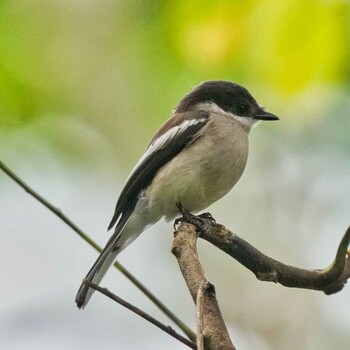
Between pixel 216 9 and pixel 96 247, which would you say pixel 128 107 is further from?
pixel 96 247

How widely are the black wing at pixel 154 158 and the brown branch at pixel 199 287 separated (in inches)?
46.2

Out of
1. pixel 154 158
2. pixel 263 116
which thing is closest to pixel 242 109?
pixel 263 116

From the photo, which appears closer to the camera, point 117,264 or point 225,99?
point 117,264

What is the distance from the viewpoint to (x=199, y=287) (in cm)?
168

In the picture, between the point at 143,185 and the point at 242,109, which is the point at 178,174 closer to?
the point at 143,185

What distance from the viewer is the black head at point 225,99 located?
4293mm

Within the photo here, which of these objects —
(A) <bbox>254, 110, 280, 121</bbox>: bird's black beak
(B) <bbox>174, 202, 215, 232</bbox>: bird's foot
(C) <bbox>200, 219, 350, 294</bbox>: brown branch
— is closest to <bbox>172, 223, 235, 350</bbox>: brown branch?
(C) <bbox>200, 219, 350, 294</bbox>: brown branch

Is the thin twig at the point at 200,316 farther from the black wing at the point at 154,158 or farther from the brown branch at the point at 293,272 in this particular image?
the black wing at the point at 154,158

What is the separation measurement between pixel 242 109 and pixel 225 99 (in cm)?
12

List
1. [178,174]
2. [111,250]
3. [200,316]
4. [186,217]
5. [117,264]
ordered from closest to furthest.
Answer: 1. [200,316]
2. [117,264]
3. [186,217]
4. [178,174]
5. [111,250]

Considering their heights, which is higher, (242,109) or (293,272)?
(242,109)

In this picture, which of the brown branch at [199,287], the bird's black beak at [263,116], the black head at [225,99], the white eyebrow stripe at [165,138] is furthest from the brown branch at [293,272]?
the black head at [225,99]

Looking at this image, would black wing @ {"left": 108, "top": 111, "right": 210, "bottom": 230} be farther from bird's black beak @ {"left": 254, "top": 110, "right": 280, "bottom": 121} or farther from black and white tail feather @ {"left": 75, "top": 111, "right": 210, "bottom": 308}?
bird's black beak @ {"left": 254, "top": 110, "right": 280, "bottom": 121}

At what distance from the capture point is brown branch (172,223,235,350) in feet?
4.49
